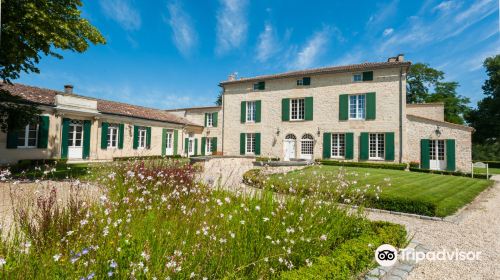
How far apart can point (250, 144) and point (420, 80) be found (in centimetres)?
2580

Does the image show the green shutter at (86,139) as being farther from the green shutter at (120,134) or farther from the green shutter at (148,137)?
the green shutter at (148,137)

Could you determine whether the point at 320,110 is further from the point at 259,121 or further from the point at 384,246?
the point at 384,246

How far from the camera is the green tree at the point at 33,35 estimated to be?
7.48 metres

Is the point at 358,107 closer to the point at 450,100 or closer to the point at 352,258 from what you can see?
the point at 352,258

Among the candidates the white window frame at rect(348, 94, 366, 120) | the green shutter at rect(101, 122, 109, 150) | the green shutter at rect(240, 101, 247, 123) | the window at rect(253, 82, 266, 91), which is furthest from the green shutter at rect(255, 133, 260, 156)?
the green shutter at rect(101, 122, 109, 150)

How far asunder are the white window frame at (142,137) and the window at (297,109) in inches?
464

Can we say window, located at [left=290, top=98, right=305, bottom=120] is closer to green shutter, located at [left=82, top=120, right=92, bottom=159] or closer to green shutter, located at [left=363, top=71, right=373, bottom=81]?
green shutter, located at [left=363, top=71, right=373, bottom=81]

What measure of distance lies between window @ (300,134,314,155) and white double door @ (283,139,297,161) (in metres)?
0.64

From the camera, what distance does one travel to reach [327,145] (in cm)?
1869

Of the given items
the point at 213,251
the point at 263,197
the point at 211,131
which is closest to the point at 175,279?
the point at 213,251

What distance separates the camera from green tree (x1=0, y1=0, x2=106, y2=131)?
7.48 m

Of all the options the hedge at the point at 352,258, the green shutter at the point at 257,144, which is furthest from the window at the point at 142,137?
the hedge at the point at 352,258

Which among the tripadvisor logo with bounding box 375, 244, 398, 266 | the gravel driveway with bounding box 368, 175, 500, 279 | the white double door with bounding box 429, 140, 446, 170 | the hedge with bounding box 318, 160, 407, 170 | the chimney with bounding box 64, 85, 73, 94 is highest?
the chimney with bounding box 64, 85, 73, 94

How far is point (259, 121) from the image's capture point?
21406 millimetres
